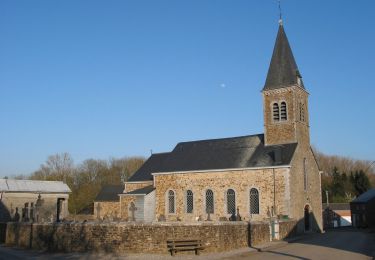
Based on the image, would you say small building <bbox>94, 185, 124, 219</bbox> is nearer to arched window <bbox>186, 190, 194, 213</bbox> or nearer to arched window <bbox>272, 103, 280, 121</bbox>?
arched window <bbox>186, 190, 194, 213</bbox>

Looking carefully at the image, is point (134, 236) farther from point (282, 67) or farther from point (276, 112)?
point (282, 67)

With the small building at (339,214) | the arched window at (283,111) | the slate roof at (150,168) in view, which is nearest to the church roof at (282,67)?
the arched window at (283,111)

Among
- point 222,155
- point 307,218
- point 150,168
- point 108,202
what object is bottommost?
point 307,218

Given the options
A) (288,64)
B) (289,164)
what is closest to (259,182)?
(289,164)

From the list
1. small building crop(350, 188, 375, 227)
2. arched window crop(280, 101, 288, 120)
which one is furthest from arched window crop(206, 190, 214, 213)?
small building crop(350, 188, 375, 227)

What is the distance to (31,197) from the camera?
151 feet

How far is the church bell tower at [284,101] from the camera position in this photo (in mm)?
34938

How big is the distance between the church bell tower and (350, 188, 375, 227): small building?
2133 cm

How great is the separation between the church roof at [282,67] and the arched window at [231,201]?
985 centimetres

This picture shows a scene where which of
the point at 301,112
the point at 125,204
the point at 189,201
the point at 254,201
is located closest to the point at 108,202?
the point at 125,204

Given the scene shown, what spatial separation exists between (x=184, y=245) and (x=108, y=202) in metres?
28.4

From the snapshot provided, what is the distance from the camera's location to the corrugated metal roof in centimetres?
4481

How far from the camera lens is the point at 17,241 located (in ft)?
83.0

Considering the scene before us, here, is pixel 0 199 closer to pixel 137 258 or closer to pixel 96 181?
pixel 137 258
